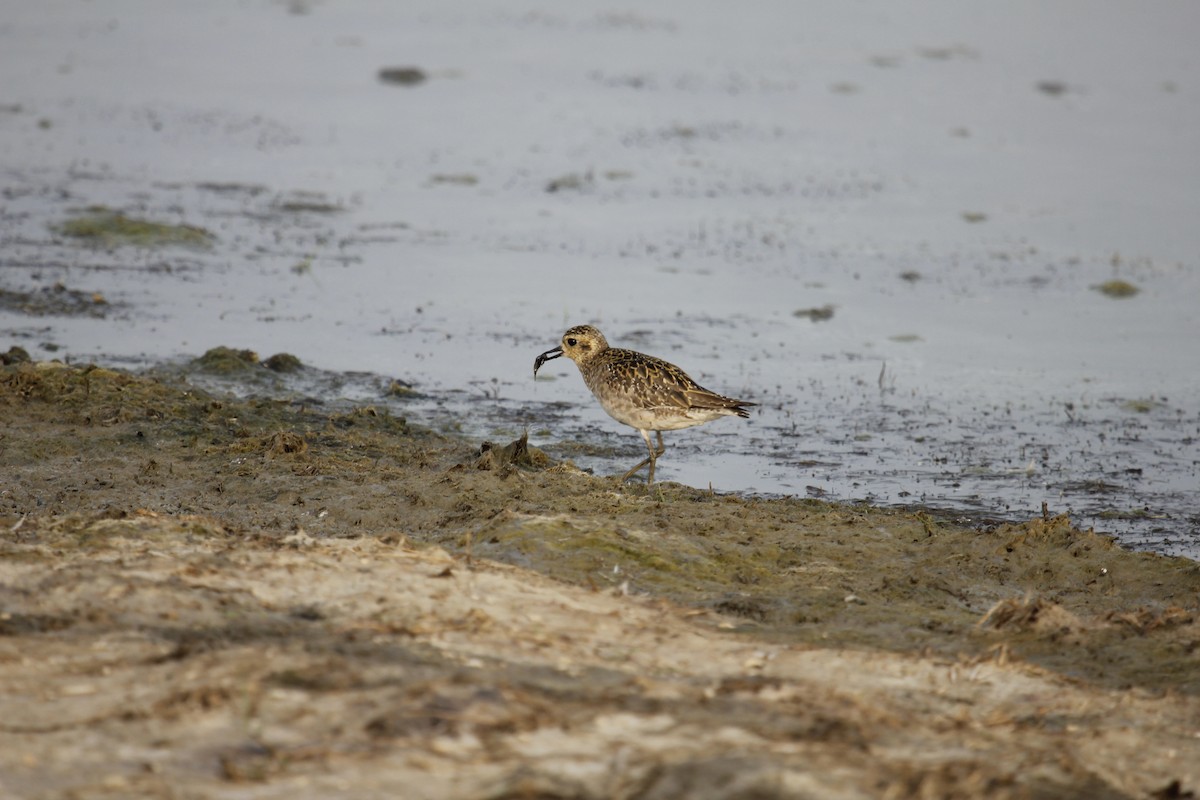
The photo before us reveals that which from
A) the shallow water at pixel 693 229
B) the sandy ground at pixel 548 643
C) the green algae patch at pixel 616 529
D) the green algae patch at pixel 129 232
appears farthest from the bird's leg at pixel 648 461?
the green algae patch at pixel 129 232

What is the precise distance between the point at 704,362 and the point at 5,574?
792 centimetres

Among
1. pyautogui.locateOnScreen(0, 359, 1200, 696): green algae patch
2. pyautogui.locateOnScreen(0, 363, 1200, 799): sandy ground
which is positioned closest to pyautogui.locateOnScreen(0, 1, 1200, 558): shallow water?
pyautogui.locateOnScreen(0, 359, 1200, 696): green algae patch

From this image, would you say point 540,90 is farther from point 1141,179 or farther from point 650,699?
point 650,699

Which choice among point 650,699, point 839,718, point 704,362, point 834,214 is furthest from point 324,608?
point 834,214

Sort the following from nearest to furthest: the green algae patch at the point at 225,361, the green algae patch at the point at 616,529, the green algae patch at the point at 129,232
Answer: the green algae patch at the point at 616,529 < the green algae patch at the point at 225,361 < the green algae patch at the point at 129,232

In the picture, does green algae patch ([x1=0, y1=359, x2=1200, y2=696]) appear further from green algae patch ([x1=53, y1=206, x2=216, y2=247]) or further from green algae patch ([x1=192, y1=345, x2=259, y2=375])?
green algae patch ([x1=53, y1=206, x2=216, y2=247])

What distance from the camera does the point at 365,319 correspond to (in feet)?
45.4

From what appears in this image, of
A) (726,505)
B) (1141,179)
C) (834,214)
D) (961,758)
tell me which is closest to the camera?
(961,758)

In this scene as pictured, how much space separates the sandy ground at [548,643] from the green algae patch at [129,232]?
7136 millimetres

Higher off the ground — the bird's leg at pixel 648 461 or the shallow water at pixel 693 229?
the shallow water at pixel 693 229

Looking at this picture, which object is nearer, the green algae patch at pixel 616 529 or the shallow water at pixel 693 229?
the green algae patch at pixel 616 529

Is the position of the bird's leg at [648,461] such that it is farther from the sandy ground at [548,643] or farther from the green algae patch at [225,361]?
the green algae patch at [225,361]

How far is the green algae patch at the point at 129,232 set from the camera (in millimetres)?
15773

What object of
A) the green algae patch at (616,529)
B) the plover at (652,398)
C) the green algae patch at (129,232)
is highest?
the green algae patch at (129,232)
